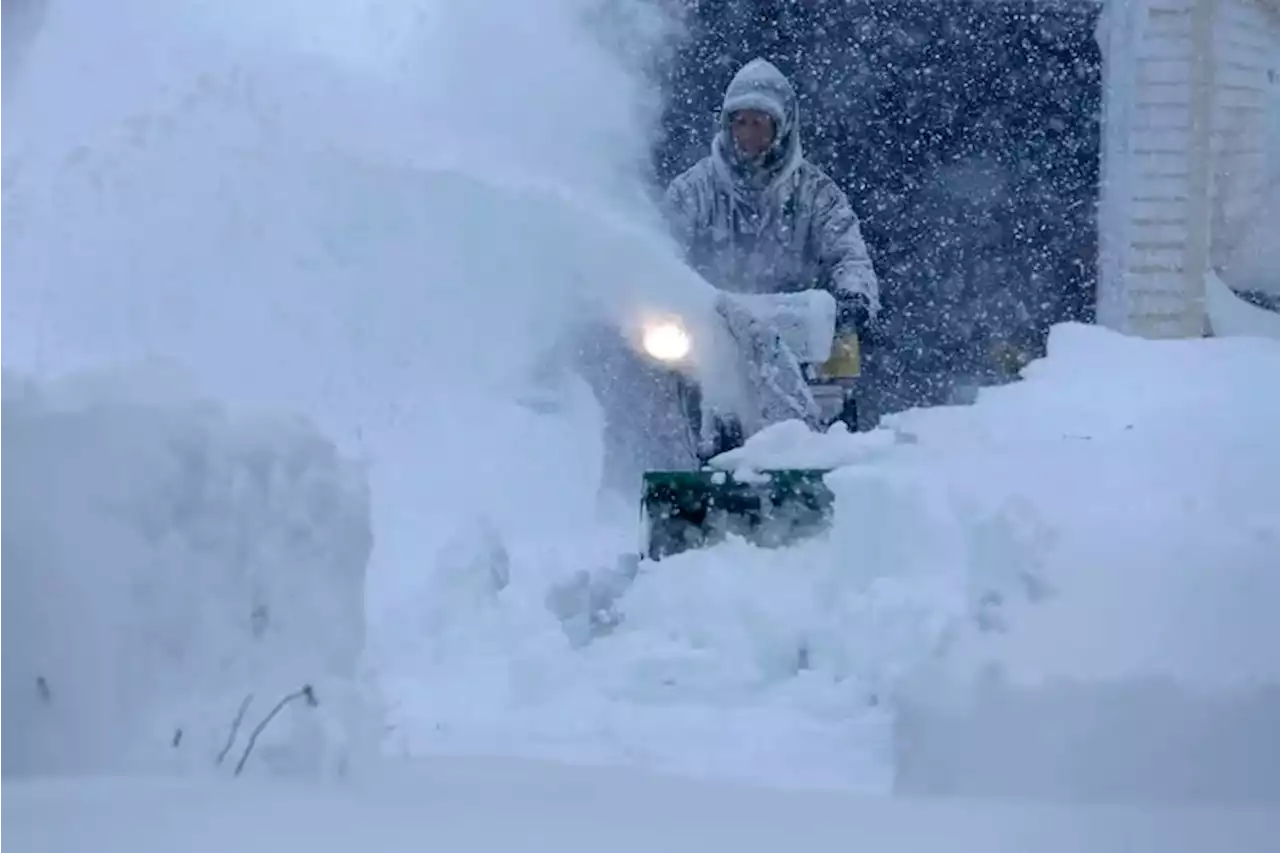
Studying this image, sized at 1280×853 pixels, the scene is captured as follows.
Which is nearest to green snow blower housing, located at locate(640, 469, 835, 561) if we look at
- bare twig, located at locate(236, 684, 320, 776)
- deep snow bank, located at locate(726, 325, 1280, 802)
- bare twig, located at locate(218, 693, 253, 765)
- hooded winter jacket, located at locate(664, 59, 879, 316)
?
deep snow bank, located at locate(726, 325, 1280, 802)

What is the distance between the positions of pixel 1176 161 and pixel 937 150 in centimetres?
219

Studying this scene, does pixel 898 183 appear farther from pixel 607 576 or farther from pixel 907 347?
pixel 607 576

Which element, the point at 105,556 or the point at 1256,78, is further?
the point at 1256,78

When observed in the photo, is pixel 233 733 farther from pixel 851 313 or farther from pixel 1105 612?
pixel 851 313

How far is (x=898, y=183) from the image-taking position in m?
10.4

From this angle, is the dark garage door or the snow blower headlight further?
the dark garage door

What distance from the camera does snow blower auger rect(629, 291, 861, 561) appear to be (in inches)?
184

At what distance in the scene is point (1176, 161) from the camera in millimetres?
8430

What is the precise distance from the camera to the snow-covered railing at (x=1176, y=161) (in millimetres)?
8398

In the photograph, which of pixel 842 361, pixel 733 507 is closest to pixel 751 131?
pixel 842 361

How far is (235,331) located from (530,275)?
228cm

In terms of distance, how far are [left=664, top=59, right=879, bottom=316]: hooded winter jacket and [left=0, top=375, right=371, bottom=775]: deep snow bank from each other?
3199mm

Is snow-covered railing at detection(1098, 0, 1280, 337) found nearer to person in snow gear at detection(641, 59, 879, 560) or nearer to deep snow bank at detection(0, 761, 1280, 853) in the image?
person in snow gear at detection(641, 59, 879, 560)

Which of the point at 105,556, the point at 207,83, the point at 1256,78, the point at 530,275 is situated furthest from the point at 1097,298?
the point at 105,556
